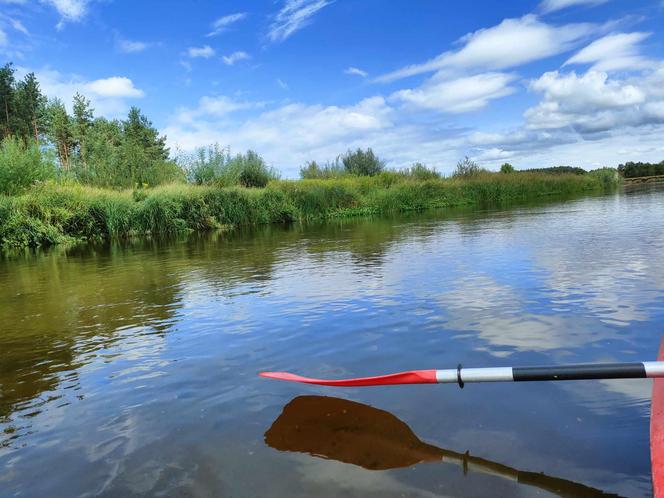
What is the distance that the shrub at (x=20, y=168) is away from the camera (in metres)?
23.9

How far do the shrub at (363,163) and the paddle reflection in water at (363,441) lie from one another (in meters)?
40.1

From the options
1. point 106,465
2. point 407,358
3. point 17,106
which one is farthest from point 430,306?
point 17,106

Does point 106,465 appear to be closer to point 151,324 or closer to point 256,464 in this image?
point 256,464

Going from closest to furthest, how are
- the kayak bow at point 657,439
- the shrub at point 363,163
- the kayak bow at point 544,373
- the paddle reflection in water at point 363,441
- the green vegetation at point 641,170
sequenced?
the kayak bow at point 657,439, the kayak bow at point 544,373, the paddle reflection in water at point 363,441, the shrub at point 363,163, the green vegetation at point 641,170

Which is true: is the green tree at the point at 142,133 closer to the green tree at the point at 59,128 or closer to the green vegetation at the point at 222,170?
the green tree at the point at 59,128

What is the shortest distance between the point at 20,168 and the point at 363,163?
2661cm

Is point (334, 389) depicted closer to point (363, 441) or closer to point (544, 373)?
point (363, 441)

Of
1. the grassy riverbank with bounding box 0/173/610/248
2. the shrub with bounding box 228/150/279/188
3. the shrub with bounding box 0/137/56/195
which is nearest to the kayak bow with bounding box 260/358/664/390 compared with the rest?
the grassy riverbank with bounding box 0/173/610/248

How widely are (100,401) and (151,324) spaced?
2581 millimetres

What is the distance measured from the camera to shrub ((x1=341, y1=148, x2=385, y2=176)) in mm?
43594

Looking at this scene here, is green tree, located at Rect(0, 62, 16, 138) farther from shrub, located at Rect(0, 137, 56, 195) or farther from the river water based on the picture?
the river water

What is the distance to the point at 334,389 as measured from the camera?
13.5ft

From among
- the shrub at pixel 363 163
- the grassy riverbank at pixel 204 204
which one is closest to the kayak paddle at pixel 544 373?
the grassy riverbank at pixel 204 204

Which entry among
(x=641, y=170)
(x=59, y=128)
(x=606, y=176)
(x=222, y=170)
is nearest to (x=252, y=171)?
(x=222, y=170)
